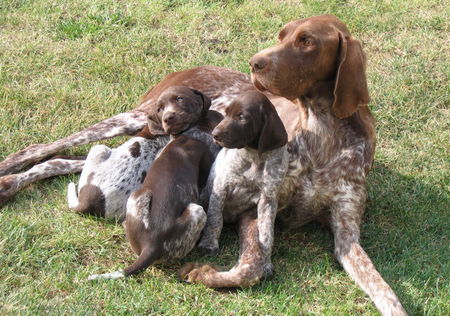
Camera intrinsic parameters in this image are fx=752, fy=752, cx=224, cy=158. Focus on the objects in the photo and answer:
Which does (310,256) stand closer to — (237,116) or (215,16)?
(237,116)

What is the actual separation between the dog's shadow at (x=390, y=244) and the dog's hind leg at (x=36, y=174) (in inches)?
55.7

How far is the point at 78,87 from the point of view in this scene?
7.16m

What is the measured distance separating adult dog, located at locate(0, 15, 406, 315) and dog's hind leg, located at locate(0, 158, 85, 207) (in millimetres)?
14

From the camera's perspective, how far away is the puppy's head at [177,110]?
553cm

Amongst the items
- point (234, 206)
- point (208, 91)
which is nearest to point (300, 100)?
point (234, 206)

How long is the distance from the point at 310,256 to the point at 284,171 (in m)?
0.62

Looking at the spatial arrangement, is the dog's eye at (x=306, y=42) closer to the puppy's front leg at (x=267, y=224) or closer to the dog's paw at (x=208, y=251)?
the puppy's front leg at (x=267, y=224)

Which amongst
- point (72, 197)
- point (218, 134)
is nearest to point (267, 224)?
point (218, 134)

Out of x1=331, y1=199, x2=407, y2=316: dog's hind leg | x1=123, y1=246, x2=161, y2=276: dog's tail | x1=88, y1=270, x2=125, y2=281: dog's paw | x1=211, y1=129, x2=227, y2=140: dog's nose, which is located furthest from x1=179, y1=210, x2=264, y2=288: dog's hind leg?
x1=211, y1=129, x2=227, y2=140: dog's nose

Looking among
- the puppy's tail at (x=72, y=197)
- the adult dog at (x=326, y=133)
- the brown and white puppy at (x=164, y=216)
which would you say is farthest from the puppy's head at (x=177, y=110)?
the puppy's tail at (x=72, y=197)

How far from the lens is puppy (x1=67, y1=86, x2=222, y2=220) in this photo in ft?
17.5

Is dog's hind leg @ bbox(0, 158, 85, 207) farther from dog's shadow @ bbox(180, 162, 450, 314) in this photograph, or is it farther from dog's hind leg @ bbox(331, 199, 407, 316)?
dog's hind leg @ bbox(331, 199, 407, 316)

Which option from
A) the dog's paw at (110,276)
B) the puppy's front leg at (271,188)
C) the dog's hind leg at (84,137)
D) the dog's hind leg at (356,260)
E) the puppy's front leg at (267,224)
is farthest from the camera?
the dog's hind leg at (84,137)

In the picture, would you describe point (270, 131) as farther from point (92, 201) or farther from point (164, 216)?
point (92, 201)
